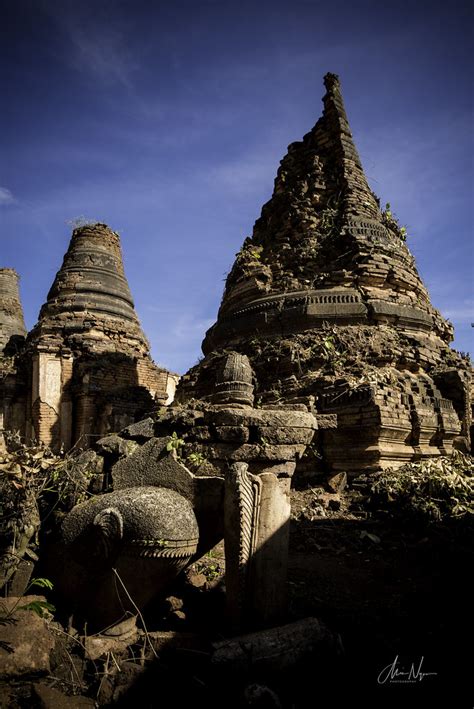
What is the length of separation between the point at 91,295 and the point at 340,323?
10.6m

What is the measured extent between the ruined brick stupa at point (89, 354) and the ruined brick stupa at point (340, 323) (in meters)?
4.23

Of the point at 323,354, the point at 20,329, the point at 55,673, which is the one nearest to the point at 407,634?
the point at 55,673

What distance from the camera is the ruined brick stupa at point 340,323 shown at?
7.71 metres

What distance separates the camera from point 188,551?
3.16 m

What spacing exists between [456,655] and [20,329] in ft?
69.4

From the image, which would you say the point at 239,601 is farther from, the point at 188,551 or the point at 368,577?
the point at 368,577

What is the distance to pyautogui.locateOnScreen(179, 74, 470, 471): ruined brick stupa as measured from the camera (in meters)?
7.71

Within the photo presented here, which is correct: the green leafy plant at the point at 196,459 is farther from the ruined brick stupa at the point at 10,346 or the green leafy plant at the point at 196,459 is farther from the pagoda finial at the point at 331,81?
the pagoda finial at the point at 331,81

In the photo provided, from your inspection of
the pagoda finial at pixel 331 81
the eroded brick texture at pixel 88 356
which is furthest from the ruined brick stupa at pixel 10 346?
the pagoda finial at pixel 331 81

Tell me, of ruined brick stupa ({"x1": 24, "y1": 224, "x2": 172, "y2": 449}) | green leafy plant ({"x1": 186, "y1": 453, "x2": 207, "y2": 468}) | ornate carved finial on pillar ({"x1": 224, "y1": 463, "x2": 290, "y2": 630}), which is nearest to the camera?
ornate carved finial on pillar ({"x1": 224, "y1": 463, "x2": 290, "y2": 630})

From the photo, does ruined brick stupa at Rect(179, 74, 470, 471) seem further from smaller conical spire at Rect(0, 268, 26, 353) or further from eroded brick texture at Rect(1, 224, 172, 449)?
smaller conical spire at Rect(0, 268, 26, 353)

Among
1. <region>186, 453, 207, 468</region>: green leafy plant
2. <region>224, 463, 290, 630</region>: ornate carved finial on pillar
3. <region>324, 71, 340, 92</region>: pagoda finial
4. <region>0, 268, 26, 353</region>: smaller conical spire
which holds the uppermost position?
<region>324, 71, 340, 92</region>: pagoda finial

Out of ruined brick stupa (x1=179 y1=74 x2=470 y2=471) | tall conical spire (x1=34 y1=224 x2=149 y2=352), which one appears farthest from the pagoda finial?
tall conical spire (x1=34 y1=224 x2=149 y2=352)

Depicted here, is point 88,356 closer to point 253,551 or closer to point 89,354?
point 89,354
